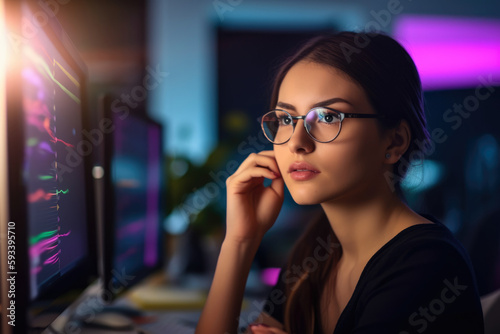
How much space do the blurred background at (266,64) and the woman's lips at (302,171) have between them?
54.3 inches

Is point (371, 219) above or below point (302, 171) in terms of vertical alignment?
below

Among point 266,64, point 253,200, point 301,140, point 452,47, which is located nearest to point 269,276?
point 253,200

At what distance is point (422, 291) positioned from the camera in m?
0.68

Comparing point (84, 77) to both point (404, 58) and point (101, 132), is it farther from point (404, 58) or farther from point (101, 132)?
point (404, 58)

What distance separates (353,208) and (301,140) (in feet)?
0.67

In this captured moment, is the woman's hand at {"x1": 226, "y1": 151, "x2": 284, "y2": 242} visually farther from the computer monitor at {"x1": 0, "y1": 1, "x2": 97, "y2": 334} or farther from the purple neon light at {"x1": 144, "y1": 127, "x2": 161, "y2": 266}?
the purple neon light at {"x1": 144, "y1": 127, "x2": 161, "y2": 266}

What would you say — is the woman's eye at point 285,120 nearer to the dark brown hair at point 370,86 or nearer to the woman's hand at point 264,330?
the dark brown hair at point 370,86

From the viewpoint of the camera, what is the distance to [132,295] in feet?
4.68

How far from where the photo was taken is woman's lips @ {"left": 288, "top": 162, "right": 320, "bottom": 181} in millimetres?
821

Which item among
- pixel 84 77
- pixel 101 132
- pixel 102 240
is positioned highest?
pixel 84 77

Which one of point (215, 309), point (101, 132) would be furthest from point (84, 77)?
point (215, 309)

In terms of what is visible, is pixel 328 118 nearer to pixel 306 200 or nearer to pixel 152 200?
pixel 306 200

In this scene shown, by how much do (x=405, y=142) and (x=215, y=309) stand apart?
1.87 feet

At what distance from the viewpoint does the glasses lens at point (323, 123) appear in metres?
0.81
